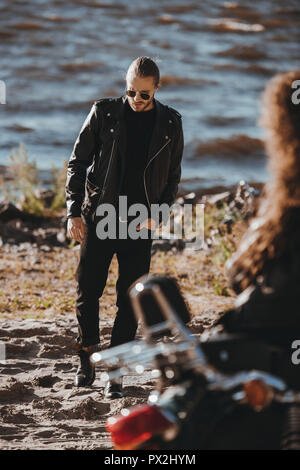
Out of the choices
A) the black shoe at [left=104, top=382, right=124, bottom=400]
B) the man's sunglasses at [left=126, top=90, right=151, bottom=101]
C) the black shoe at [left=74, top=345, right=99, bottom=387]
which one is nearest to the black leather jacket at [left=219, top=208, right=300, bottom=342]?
the man's sunglasses at [left=126, top=90, right=151, bottom=101]

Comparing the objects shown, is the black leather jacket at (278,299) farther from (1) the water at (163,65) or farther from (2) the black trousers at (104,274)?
(1) the water at (163,65)

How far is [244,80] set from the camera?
2270cm

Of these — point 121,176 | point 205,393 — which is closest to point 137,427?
point 205,393

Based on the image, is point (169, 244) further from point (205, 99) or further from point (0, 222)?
point (205, 99)

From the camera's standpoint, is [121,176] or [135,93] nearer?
[135,93]

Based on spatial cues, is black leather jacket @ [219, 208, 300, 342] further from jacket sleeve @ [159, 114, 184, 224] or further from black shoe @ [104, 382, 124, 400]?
black shoe @ [104, 382, 124, 400]

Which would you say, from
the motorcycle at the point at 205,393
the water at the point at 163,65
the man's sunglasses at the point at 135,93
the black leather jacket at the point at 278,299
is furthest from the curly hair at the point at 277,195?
the water at the point at 163,65

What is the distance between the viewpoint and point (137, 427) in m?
2.56

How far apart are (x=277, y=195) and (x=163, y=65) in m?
21.1

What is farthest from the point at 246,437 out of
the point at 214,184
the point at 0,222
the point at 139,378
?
the point at 214,184

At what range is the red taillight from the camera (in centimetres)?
255

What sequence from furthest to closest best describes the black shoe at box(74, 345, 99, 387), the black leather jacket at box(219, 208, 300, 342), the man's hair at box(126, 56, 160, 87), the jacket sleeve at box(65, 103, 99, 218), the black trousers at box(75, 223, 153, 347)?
the black shoe at box(74, 345, 99, 387)
the black trousers at box(75, 223, 153, 347)
the jacket sleeve at box(65, 103, 99, 218)
the man's hair at box(126, 56, 160, 87)
the black leather jacket at box(219, 208, 300, 342)

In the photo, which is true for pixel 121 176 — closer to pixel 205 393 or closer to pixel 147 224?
pixel 147 224

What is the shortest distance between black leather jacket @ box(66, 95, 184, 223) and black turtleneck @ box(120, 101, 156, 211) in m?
0.04
